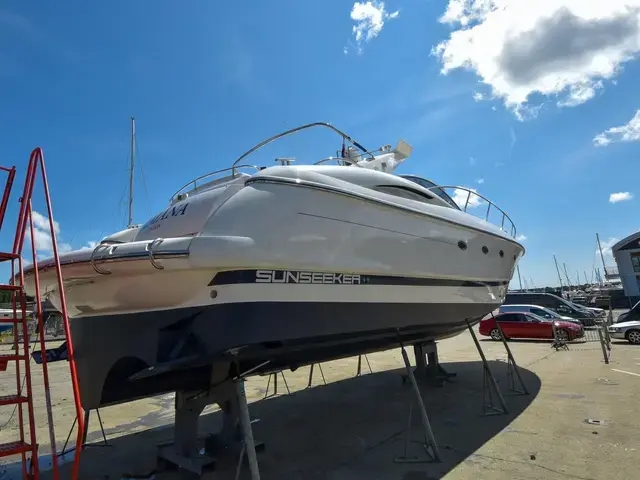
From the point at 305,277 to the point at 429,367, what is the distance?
5.20m

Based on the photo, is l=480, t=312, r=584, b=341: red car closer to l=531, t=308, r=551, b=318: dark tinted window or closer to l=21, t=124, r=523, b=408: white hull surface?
l=531, t=308, r=551, b=318: dark tinted window

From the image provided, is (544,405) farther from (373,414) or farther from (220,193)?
(220,193)

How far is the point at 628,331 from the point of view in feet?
41.3

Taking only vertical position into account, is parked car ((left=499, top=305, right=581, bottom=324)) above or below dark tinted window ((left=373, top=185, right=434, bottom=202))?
below

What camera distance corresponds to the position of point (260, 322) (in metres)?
3.31

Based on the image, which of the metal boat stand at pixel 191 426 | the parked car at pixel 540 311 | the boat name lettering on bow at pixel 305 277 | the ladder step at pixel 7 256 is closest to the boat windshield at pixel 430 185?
the boat name lettering on bow at pixel 305 277

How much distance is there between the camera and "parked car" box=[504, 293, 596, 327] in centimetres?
1803

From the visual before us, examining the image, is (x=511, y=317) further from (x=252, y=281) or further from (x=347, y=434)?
(x=252, y=281)

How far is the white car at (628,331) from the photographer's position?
40.8 ft

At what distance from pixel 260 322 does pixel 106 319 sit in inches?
67.7

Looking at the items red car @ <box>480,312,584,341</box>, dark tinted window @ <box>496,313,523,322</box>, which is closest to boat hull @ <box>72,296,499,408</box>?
red car @ <box>480,312,584,341</box>

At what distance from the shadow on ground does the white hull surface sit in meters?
1.00

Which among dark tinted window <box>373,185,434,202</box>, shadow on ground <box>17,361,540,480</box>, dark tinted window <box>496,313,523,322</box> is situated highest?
dark tinted window <box>373,185,434,202</box>

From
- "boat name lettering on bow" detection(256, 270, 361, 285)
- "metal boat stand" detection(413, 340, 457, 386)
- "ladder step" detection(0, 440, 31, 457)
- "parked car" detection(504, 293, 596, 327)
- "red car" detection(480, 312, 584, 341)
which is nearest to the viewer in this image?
"ladder step" detection(0, 440, 31, 457)
